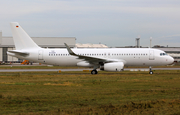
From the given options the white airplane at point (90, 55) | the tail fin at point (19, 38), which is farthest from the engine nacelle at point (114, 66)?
the tail fin at point (19, 38)

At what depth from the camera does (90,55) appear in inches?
1576

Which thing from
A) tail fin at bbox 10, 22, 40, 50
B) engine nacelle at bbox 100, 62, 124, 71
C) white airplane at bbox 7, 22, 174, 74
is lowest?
engine nacelle at bbox 100, 62, 124, 71

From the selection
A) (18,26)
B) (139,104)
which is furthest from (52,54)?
(139,104)

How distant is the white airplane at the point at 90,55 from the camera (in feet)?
128

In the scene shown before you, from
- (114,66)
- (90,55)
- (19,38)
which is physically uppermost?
(19,38)

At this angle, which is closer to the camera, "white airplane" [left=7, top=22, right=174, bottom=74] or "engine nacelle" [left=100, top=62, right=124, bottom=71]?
"engine nacelle" [left=100, top=62, right=124, bottom=71]

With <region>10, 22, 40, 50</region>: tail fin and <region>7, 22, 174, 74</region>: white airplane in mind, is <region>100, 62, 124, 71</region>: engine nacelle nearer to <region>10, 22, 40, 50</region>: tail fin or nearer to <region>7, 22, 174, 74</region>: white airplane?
<region>7, 22, 174, 74</region>: white airplane

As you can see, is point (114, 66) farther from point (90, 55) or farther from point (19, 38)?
point (19, 38)

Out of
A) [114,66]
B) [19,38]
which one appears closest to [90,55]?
[114,66]

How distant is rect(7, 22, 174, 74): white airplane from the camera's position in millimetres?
38875

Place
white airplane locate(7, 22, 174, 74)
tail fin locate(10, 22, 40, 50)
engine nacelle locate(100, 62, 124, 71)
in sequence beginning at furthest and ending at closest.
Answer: tail fin locate(10, 22, 40, 50) → white airplane locate(7, 22, 174, 74) → engine nacelle locate(100, 62, 124, 71)

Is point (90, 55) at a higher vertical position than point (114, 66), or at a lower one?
higher

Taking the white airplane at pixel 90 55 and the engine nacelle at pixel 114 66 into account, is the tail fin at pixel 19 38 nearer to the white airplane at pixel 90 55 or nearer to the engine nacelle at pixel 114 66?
the white airplane at pixel 90 55

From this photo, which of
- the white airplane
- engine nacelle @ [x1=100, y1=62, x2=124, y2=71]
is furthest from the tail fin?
engine nacelle @ [x1=100, y1=62, x2=124, y2=71]
